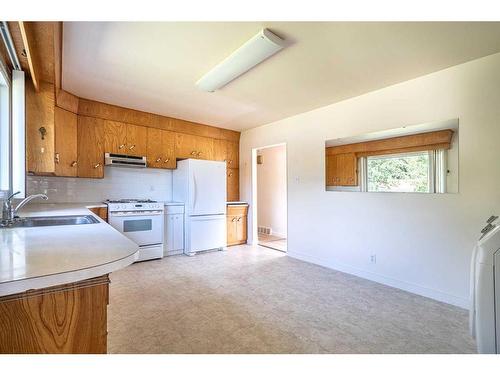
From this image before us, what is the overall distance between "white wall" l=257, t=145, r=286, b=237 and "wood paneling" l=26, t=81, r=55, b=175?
449 cm

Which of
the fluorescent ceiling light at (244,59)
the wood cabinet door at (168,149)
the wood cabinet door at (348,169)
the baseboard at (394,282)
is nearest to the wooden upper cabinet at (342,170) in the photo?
the wood cabinet door at (348,169)

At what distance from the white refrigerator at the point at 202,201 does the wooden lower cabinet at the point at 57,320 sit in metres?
3.37

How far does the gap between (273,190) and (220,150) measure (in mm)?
1950

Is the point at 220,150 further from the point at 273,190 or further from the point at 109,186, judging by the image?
the point at 109,186

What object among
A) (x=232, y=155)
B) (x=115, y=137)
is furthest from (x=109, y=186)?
(x=232, y=155)

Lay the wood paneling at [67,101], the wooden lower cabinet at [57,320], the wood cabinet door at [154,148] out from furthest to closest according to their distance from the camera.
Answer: the wood cabinet door at [154,148], the wood paneling at [67,101], the wooden lower cabinet at [57,320]

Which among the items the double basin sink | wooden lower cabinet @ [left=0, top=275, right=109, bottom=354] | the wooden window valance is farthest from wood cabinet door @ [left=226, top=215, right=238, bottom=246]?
wooden lower cabinet @ [left=0, top=275, right=109, bottom=354]

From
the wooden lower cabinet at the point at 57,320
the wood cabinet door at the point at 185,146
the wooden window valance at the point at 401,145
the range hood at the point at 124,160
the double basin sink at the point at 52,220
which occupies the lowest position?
the wooden lower cabinet at the point at 57,320

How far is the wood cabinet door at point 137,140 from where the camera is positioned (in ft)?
13.3

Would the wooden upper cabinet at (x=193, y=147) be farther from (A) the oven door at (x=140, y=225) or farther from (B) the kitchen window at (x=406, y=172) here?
(B) the kitchen window at (x=406, y=172)

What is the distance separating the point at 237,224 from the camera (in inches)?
203

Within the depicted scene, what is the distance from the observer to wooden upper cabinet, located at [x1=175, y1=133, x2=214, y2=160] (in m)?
4.60
